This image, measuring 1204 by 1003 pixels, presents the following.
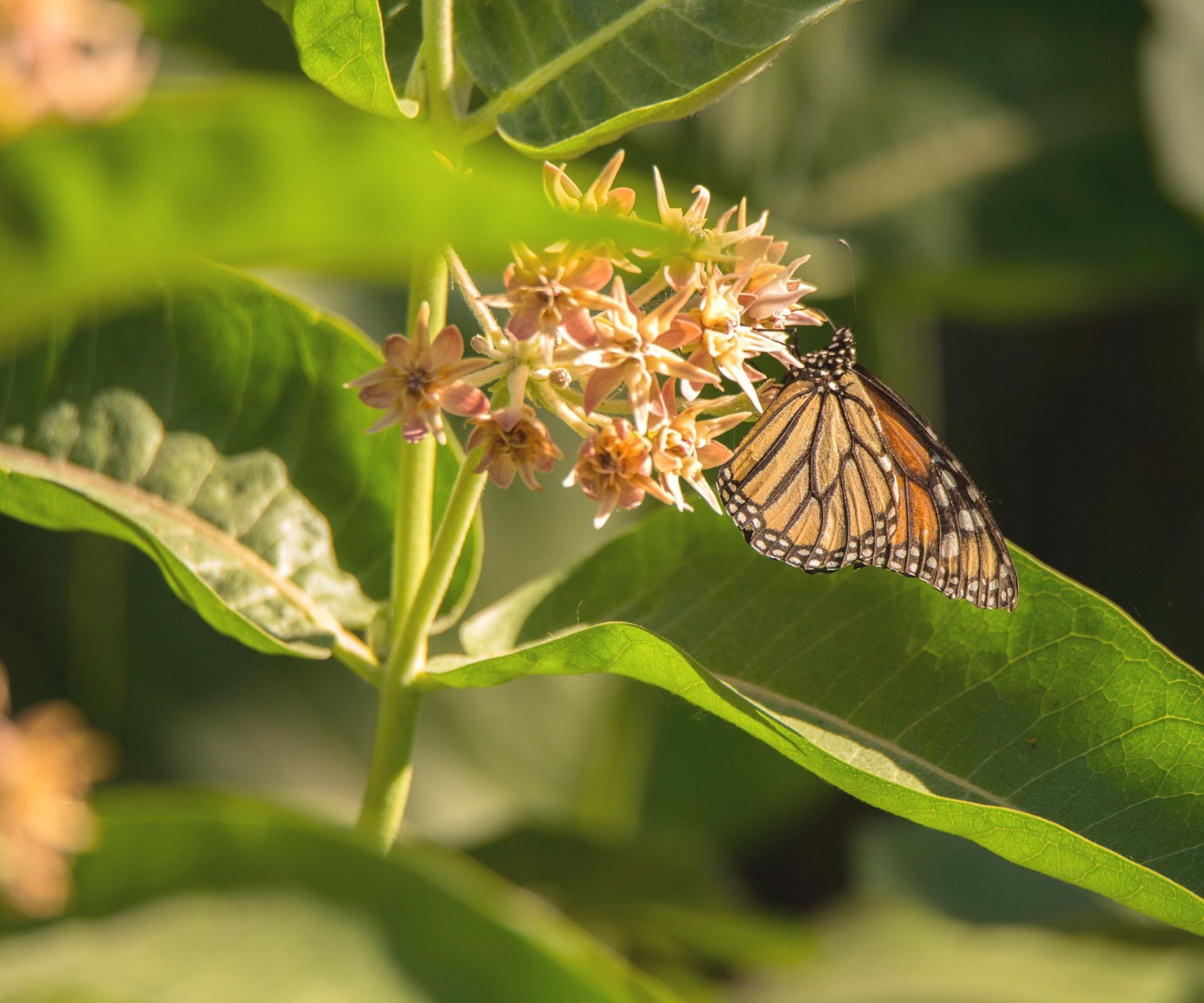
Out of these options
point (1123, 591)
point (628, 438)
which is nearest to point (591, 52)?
point (628, 438)

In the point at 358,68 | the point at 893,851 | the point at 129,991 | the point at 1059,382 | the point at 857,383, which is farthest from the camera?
Result: the point at 1059,382

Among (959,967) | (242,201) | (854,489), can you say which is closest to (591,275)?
(242,201)

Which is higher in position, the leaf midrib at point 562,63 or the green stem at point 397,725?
the leaf midrib at point 562,63

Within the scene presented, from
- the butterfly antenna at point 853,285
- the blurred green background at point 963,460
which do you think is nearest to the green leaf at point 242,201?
the blurred green background at point 963,460

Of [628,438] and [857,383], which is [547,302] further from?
[857,383]

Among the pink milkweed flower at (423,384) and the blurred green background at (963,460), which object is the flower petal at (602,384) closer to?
the pink milkweed flower at (423,384)

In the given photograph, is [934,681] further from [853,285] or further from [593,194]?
[853,285]

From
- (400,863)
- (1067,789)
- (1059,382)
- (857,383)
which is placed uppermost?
(1059,382)
